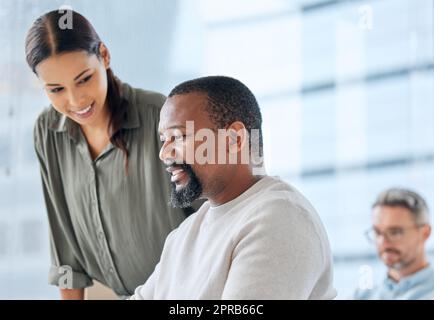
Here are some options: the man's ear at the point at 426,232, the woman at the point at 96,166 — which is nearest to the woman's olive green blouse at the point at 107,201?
the woman at the point at 96,166

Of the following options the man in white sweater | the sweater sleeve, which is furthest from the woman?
the sweater sleeve

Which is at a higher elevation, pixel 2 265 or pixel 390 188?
pixel 390 188

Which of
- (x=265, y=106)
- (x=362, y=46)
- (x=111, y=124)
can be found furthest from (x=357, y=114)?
(x=111, y=124)

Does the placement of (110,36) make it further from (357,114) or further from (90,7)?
(357,114)

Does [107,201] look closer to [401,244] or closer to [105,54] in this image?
[105,54]

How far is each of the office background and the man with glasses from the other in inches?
1.0

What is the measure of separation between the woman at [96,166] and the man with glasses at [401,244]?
18.2 inches

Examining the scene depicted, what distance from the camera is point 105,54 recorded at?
1.56 meters

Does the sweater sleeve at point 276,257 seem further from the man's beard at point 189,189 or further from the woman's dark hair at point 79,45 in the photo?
the woman's dark hair at point 79,45

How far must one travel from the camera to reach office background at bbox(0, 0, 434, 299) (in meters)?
1.59

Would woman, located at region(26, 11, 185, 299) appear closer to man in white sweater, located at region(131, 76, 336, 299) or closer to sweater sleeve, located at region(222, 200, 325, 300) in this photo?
man in white sweater, located at region(131, 76, 336, 299)

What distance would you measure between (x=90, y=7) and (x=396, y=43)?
66 cm

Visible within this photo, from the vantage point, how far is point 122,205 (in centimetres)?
156

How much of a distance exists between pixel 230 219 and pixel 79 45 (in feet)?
1.82
